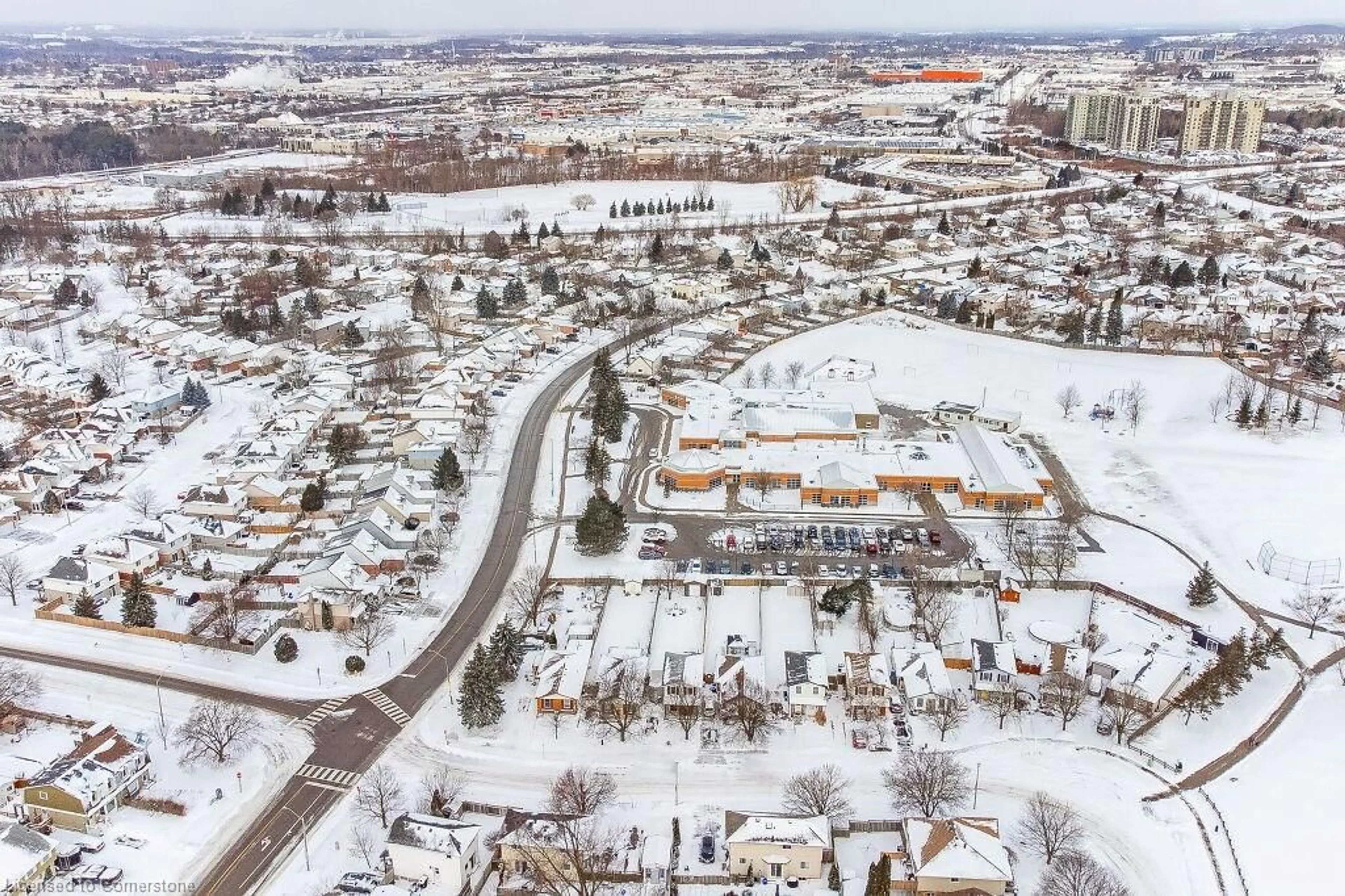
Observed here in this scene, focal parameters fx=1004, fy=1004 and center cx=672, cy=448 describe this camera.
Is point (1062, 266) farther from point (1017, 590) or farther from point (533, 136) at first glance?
point (533, 136)

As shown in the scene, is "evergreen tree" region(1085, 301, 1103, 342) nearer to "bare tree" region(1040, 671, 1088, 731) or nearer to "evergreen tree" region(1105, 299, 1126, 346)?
"evergreen tree" region(1105, 299, 1126, 346)

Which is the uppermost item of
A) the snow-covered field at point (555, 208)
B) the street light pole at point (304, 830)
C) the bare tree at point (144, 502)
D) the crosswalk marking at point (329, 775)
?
the snow-covered field at point (555, 208)

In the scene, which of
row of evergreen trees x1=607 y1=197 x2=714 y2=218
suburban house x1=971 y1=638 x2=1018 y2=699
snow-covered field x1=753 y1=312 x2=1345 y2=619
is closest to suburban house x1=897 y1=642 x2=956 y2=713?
suburban house x1=971 y1=638 x2=1018 y2=699

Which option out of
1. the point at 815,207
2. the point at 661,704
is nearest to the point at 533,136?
the point at 815,207

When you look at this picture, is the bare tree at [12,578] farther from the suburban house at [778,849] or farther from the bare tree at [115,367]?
the suburban house at [778,849]

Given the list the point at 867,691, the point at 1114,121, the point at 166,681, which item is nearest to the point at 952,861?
the point at 867,691

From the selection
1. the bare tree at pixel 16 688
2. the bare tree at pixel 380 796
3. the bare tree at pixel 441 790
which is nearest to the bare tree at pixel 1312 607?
the bare tree at pixel 16 688
